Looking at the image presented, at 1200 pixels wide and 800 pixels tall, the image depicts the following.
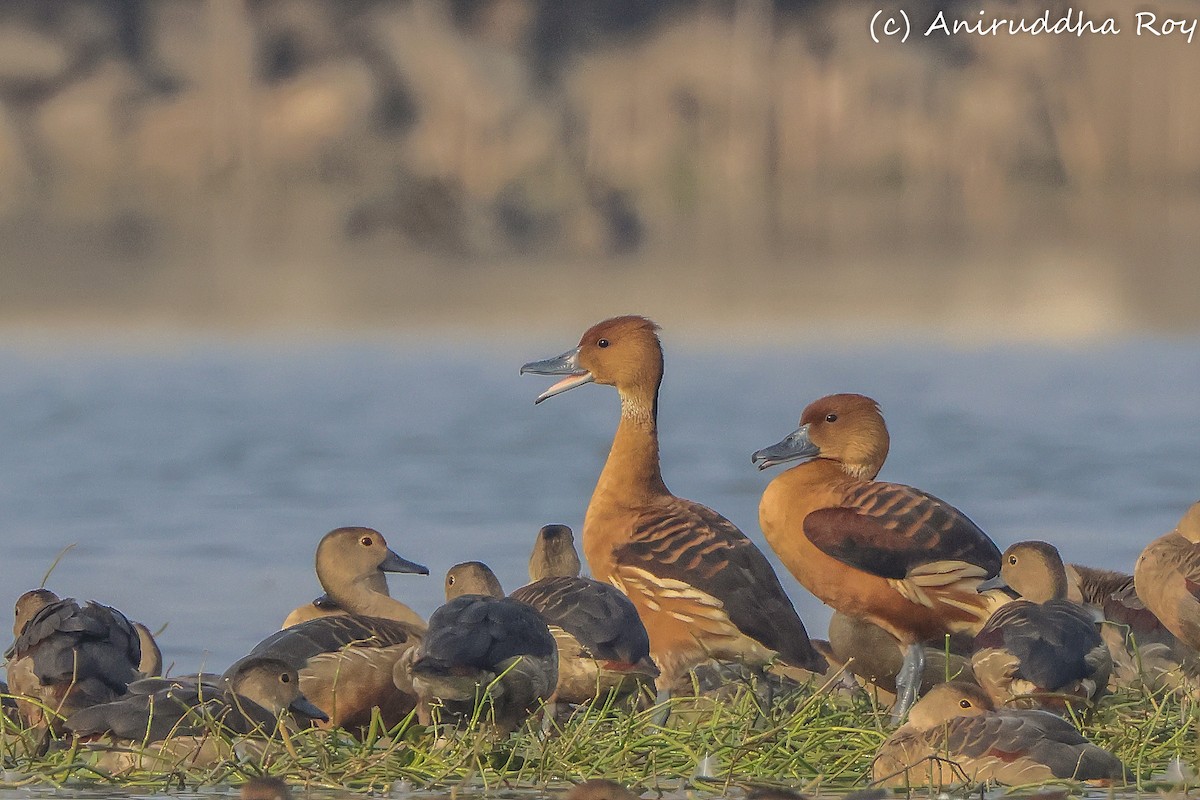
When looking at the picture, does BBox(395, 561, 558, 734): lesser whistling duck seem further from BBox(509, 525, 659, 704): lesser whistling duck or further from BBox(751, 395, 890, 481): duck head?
BBox(751, 395, 890, 481): duck head

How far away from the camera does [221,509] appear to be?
10.7 meters

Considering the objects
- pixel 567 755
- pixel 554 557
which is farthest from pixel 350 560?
pixel 567 755

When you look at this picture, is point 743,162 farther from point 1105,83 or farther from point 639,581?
point 639,581

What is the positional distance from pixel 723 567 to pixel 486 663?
132 centimetres

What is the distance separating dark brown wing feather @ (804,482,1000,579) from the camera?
688 cm

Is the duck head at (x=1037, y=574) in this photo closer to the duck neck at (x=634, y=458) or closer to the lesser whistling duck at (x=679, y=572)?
the lesser whistling duck at (x=679, y=572)

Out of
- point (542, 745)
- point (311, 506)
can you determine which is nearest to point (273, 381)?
point (311, 506)

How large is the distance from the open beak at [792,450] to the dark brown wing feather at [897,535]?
39cm

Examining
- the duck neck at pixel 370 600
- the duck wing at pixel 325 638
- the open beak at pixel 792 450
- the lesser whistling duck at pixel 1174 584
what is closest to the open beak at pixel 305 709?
the duck wing at pixel 325 638

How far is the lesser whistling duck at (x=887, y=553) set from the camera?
271 inches

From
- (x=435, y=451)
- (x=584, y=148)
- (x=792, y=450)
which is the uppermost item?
(x=584, y=148)

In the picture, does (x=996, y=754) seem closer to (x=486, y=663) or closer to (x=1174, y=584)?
(x=486, y=663)

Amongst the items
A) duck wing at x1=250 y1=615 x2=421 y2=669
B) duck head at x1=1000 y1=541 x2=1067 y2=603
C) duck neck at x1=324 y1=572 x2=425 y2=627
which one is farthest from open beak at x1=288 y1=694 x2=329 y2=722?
duck head at x1=1000 y1=541 x2=1067 y2=603

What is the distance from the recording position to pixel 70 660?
236 inches
